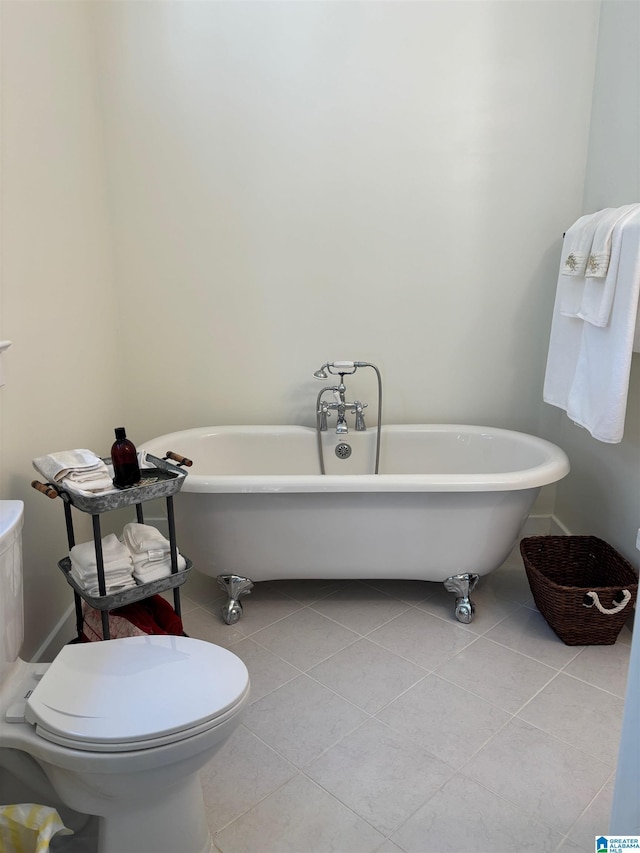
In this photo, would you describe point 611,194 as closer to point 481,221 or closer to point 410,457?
point 481,221

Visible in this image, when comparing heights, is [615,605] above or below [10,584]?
below

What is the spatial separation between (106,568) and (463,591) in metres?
1.31

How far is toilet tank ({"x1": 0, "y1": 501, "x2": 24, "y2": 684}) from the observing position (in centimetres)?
136

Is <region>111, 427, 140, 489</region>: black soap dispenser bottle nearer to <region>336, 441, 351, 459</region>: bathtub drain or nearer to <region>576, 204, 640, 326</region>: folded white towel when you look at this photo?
<region>336, 441, 351, 459</region>: bathtub drain

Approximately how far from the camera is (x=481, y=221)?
2703mm

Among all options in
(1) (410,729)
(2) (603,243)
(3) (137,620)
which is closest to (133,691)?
(3) (137,620)

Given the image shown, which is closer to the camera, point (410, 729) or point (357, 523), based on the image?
point (410, 729)

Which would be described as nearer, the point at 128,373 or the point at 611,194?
the point at 611,194

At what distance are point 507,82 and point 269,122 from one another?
1.01 metres

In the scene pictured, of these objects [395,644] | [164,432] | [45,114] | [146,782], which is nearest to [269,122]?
[45,114]

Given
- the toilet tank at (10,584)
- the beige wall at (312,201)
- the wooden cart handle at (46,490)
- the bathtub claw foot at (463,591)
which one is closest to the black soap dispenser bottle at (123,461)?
the wooden cart handle at (46,490)

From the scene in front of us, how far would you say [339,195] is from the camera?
2.67 metres

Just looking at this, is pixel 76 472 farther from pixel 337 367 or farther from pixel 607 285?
pixel 607 285

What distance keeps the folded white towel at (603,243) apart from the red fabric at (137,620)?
5.89 feet
